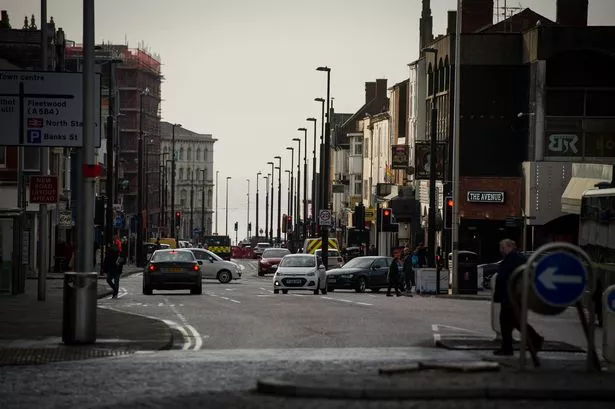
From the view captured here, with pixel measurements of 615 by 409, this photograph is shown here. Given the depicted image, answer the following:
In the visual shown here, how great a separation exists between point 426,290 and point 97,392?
3853 cm

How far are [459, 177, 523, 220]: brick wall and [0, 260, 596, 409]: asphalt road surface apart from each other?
3219 cm

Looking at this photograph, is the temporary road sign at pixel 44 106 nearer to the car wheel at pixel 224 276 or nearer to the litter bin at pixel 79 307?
the litter bin at pixel 79 307

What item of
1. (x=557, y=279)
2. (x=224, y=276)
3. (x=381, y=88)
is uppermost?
(x=381, y=88)

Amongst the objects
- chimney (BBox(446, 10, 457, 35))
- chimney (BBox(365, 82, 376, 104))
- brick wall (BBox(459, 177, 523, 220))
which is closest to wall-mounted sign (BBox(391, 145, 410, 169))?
chimney (BBox(446, 10, 457, 35))

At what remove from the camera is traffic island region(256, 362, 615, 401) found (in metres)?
14.3

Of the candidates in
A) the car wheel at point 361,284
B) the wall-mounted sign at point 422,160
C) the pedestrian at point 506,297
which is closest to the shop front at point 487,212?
the wall-mounted sign at point 422,160

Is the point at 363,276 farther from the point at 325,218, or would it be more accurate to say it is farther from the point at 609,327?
the point at 609,327

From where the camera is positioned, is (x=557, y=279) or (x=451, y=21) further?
(x=451, y=21)

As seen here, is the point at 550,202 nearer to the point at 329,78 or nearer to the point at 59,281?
the point at 329,78

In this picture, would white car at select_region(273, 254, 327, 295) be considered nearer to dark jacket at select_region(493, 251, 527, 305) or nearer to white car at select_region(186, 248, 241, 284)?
white car at select_region(186, 248, 241, 284)

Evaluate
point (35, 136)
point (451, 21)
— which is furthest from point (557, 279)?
point (451, 21)

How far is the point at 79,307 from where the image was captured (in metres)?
21.8

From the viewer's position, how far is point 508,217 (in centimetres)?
7238

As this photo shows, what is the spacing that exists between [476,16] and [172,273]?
38.1 meters
